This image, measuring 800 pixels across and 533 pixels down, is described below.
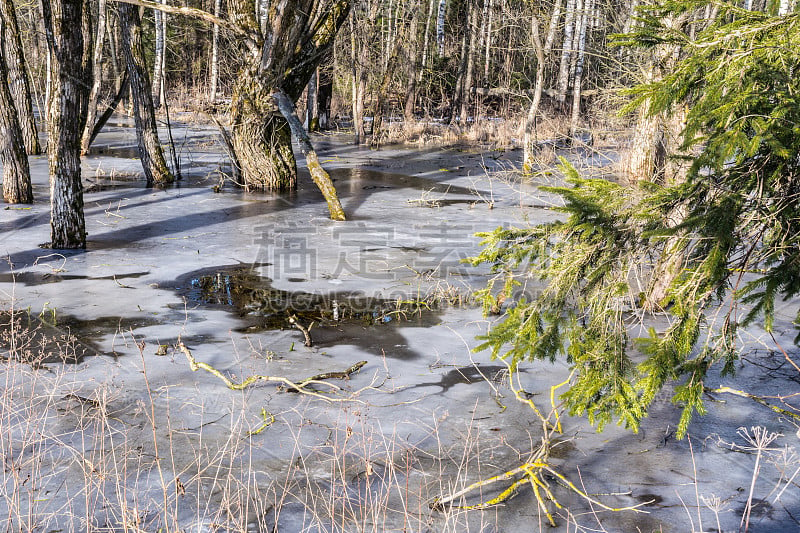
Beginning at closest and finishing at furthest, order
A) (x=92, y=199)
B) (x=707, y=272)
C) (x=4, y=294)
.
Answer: (x=707, y=272)
(x=4, y=294)
(x=92, y=199)

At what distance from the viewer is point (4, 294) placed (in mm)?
6953

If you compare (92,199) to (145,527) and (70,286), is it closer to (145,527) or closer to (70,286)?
(70,286)

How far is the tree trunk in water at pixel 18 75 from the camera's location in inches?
420

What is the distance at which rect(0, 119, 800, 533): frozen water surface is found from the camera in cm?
363

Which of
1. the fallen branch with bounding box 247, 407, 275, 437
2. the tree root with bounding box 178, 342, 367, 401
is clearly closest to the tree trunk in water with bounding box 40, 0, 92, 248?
the tree root with bounding box 178, 342, 367, 401

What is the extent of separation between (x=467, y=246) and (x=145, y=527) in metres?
6.69

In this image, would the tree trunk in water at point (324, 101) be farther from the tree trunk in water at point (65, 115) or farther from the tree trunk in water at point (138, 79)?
the tree trunk in water at point (65, 115)

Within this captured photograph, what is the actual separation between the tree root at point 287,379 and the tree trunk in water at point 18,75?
7.23 meters

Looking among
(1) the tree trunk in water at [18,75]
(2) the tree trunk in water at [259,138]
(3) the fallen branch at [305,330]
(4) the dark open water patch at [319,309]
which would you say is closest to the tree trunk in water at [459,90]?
(2) the tree trunk in water at [259,138]

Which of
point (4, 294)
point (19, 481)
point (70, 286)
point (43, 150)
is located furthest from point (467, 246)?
point (43, 150)

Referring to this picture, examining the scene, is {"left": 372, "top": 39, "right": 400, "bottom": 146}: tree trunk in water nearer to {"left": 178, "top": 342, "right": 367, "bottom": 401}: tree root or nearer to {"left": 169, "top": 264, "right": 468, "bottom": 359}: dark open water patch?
{"left": 169, "top": 264, "right": 468, "bottom": 359}: dark open water patch

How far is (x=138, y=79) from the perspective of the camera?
39.4ft

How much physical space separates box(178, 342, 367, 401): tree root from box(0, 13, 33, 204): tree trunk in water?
6835 millimetres

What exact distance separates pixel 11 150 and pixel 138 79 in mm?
2528
